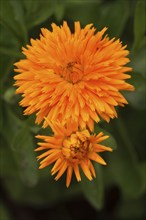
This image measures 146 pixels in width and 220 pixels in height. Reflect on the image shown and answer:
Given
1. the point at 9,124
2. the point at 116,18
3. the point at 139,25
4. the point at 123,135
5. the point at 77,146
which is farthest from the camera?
the point at 123,135

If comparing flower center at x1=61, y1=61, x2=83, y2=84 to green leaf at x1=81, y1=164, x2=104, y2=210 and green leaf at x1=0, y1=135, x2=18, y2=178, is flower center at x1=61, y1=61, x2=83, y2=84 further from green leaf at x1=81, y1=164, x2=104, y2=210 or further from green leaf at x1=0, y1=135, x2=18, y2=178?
green leaf at x1=0, y1=135, x2=18, y2=178

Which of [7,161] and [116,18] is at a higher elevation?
[116,18]

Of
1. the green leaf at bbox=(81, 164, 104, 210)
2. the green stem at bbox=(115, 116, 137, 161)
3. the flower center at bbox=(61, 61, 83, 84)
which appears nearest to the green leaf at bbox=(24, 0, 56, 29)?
the flower center at bbox=(61, 61, 83, 84)

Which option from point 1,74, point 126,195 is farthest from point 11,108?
point 126,195

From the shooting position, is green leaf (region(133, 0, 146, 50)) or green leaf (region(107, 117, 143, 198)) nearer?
green leaf (region(133, 0, 146, 50))

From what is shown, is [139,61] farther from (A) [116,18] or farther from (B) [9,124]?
(B) [9,124]

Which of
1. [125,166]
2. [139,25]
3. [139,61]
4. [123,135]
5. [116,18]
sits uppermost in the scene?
[116,18]

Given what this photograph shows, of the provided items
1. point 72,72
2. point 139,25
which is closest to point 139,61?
point 139,25

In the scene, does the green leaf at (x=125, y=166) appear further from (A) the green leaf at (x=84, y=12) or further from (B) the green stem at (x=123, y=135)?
(A) the green leaf at (x=84, y=12)

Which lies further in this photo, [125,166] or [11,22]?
[125,166]
